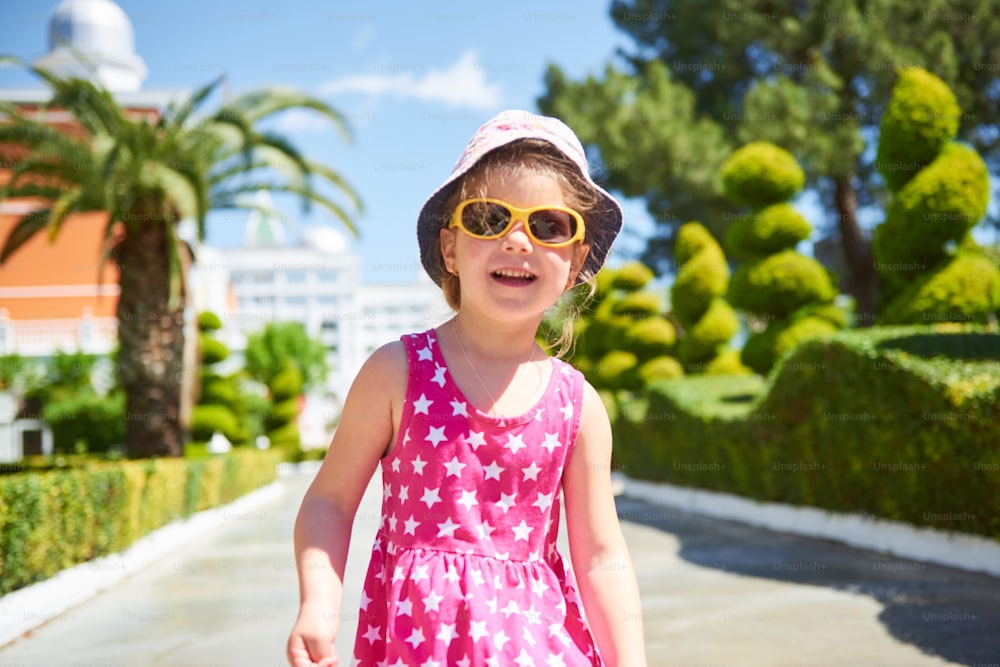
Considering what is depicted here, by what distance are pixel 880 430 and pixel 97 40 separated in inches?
1610

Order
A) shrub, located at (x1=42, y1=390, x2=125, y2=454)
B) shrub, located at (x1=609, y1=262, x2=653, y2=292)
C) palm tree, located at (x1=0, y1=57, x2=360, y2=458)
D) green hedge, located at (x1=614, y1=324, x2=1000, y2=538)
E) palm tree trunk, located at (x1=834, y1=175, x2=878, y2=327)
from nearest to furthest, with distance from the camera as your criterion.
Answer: green hedge, located at (x1=614, y1=324, x2=1000, y2=538) < palm tree, located at (x1=0, y1=57, x2=360, y2=458) < shrub, located at (x1=609, y1=262, x2=653, y2=292) < palm tree trunk, located at (x1=834, y1=175, x2=878, y2=327) < shrub, located at (x1=42, y1=390, x2=125, y2=454)

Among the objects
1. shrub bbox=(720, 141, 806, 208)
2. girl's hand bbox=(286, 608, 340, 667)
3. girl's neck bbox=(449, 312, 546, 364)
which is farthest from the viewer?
shrub bbox=(720, 141, 806, 208)

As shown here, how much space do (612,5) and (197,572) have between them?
80.9 ft

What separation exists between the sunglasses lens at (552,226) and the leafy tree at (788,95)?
75.6ft

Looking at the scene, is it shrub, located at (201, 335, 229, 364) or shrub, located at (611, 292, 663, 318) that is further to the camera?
shrub, located at (201, 335, 229, 364)

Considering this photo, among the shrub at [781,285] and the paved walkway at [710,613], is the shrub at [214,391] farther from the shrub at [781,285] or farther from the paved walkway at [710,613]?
the paved walkway at [710,613]

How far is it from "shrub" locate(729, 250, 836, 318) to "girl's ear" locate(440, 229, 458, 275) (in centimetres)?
1427

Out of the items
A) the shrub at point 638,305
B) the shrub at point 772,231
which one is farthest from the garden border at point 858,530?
the shrub at point 638,305

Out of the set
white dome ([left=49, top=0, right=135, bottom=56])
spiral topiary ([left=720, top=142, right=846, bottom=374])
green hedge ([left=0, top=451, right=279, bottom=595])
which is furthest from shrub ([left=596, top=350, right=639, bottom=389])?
white dome ([left=49, top=0, right=135, bottom=56])

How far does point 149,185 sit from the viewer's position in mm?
14789

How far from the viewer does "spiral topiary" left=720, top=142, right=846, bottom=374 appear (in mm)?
15953

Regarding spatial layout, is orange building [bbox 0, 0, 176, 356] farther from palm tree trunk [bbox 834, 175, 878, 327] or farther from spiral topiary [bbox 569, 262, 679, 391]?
palm tree trunk [bbox 834, 175, 878, 327]

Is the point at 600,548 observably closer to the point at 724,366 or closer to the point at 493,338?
the point at 493,338

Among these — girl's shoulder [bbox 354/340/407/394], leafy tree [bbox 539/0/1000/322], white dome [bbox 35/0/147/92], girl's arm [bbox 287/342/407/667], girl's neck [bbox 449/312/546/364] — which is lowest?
girl's arm [bbox 287/342/407/667]
